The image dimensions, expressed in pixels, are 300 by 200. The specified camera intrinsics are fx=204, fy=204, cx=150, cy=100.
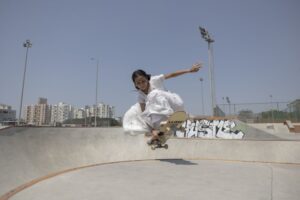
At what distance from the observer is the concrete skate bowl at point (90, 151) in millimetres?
9273

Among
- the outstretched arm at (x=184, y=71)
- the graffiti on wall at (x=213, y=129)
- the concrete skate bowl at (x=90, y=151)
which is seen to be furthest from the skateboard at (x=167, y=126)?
the graffiti on wall at (x=213, y=129)

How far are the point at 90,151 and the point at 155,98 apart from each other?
33.4ft

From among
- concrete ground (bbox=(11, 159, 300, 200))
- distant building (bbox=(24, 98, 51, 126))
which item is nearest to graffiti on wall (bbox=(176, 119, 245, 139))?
concrete ground (bbox=(11, 159, 300, 200))

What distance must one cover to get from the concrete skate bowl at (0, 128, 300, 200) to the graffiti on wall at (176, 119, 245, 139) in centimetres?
393

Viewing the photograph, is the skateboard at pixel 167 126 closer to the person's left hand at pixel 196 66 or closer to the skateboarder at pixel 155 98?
the skateboarder at pixel 155 98

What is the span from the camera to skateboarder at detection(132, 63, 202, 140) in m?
3.73

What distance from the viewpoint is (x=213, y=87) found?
757 inches

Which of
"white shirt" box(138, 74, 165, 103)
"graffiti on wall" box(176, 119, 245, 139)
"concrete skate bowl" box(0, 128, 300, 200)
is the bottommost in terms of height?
"concrete skate bowl" box(0, 128, 300, 200)

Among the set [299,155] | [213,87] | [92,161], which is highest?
[213,87]

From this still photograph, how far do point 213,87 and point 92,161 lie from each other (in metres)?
12.8

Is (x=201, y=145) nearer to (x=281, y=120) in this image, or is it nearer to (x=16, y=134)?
(x=16, y=134)

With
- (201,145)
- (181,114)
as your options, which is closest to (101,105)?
(201,145)

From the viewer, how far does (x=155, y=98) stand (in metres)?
3.72

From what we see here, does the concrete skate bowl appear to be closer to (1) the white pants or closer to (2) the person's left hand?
(1) the white pants
